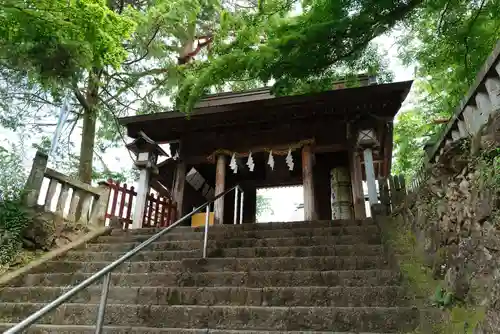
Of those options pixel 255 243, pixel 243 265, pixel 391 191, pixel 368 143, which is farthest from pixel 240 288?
pixel 368 143

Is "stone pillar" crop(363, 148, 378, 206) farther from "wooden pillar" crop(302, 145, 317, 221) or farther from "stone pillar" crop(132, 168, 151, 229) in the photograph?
"stone pillar" crop(132, 168, 151, 229)

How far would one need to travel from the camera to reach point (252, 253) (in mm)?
5211

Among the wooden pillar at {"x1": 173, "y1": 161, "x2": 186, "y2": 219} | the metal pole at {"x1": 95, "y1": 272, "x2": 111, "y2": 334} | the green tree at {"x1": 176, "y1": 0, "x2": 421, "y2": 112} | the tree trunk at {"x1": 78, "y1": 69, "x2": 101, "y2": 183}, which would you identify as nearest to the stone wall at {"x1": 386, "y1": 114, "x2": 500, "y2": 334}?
the green tree at {"x1": 176, "y1": 0, "x2": 421, "y2": 112}

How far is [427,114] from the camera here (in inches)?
435

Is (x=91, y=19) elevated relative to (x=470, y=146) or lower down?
elevated

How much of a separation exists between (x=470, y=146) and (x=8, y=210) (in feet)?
22.1

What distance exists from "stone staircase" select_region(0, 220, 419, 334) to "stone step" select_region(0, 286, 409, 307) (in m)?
0.01

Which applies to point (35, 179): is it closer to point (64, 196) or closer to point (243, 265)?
point (64, 196)

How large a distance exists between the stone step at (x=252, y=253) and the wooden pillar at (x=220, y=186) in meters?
2.93

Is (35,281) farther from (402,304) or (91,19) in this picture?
(402,304)

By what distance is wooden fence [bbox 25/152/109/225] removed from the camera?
6371 millimetres

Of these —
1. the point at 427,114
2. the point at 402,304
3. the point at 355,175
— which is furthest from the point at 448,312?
the point at 427,114

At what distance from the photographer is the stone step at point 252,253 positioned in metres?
4.88

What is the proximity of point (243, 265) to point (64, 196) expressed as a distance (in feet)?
13.5
